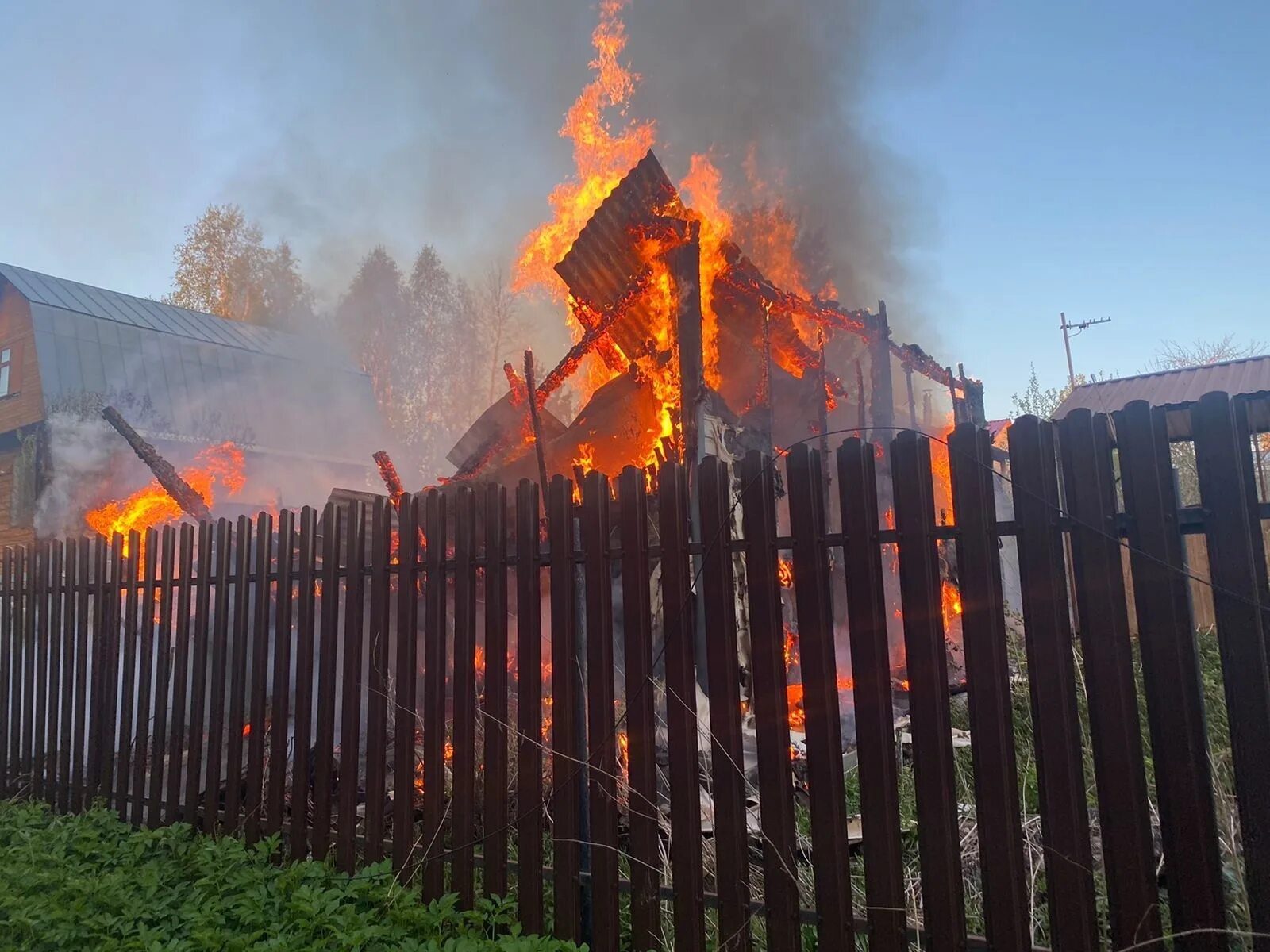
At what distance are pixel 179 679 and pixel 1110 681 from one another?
620cm

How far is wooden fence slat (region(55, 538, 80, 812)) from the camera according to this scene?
653cm

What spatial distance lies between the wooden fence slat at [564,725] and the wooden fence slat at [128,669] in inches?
163

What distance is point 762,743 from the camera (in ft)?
11.0

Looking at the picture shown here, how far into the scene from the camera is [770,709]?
3.35 metres

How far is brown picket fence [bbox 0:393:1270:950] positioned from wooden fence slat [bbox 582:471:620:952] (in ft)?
0.06

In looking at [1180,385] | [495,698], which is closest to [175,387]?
[495,698]

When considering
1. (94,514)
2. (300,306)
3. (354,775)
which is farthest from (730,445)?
(300,306)

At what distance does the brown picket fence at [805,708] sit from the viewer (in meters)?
2.70

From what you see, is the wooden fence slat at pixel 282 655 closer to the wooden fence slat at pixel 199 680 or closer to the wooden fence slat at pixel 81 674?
the wooden fence slat at pixel 199 680

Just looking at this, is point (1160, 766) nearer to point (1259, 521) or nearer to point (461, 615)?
point (1259, 521)

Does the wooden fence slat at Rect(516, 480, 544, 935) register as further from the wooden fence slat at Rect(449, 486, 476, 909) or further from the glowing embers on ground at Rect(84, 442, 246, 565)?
the glowing embers on ground at Rect(84, 442, 246, 565)

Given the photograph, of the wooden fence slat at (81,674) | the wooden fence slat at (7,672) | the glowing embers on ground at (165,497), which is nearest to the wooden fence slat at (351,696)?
the glowing embers on ground at (165,497)

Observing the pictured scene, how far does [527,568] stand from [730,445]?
19.4 feet

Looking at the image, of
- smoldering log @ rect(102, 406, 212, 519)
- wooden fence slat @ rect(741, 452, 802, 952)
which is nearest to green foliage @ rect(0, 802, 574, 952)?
wooden fence slat @ rect(741, 452, 802, 952)
